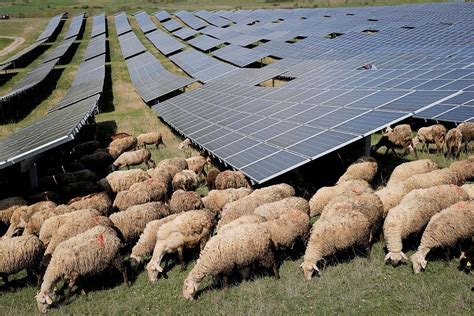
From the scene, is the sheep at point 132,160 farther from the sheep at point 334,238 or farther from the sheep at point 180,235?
the sheep at point 334,238

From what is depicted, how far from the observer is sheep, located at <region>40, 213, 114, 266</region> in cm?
1199

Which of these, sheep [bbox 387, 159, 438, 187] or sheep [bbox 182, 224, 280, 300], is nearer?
sheep [bbox 182, 224, 280, 300]

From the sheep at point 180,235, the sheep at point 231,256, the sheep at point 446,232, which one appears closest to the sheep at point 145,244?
the sheep at point 180,235

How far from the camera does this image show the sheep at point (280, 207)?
12156mm

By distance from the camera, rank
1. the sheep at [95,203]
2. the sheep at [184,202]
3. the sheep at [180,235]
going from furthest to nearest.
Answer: the sheep at [95,203]
the sheep at [184,202]
the sheep at [180,235]

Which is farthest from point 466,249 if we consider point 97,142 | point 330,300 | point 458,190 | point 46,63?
point 46,63

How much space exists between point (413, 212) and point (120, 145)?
51.4 feet

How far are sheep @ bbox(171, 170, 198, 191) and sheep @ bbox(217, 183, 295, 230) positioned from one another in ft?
10.7

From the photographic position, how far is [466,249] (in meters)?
10.6

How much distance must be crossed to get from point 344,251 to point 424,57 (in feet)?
68.4

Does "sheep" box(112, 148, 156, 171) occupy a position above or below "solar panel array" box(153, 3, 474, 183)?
below

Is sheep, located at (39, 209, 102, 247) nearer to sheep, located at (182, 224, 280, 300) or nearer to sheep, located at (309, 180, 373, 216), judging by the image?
sheep, located at (182, 224, 280, 300)

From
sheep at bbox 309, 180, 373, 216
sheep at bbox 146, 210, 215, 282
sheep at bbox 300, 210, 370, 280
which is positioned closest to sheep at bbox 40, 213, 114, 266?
sheep at bbox 146, 210, 215, 282

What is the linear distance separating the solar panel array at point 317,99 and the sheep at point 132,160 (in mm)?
2378
